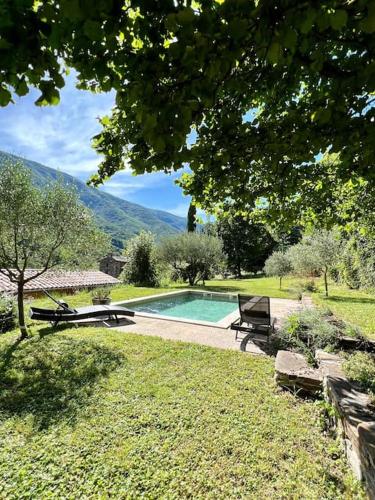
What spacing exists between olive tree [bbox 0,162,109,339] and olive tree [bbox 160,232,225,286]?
1659cm

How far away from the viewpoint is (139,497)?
257cm

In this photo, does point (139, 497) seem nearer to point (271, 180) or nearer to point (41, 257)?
point (271, 180)

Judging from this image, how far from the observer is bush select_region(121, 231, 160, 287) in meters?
23.9

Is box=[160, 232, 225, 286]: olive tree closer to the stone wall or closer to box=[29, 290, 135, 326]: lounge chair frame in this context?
box=[29, 290, 135, 326]: lounge chair frame

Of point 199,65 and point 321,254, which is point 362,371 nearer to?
point 199,65

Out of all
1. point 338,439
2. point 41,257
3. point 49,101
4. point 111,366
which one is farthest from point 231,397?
point 41,257

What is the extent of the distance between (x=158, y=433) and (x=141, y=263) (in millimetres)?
21040

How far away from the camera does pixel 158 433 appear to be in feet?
11.4

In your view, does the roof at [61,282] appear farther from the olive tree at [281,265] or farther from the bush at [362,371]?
the bush at [362,371]

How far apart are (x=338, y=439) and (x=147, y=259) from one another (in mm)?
21570

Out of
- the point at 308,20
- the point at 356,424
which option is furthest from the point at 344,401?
the point at 308,20

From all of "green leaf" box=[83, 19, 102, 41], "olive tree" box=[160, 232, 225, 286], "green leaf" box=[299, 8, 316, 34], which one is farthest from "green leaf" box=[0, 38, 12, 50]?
"olive tree" box=[160, 232, 225, 286]

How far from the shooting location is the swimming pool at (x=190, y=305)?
13.3 meters

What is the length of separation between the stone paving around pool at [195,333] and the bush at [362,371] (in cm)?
230
